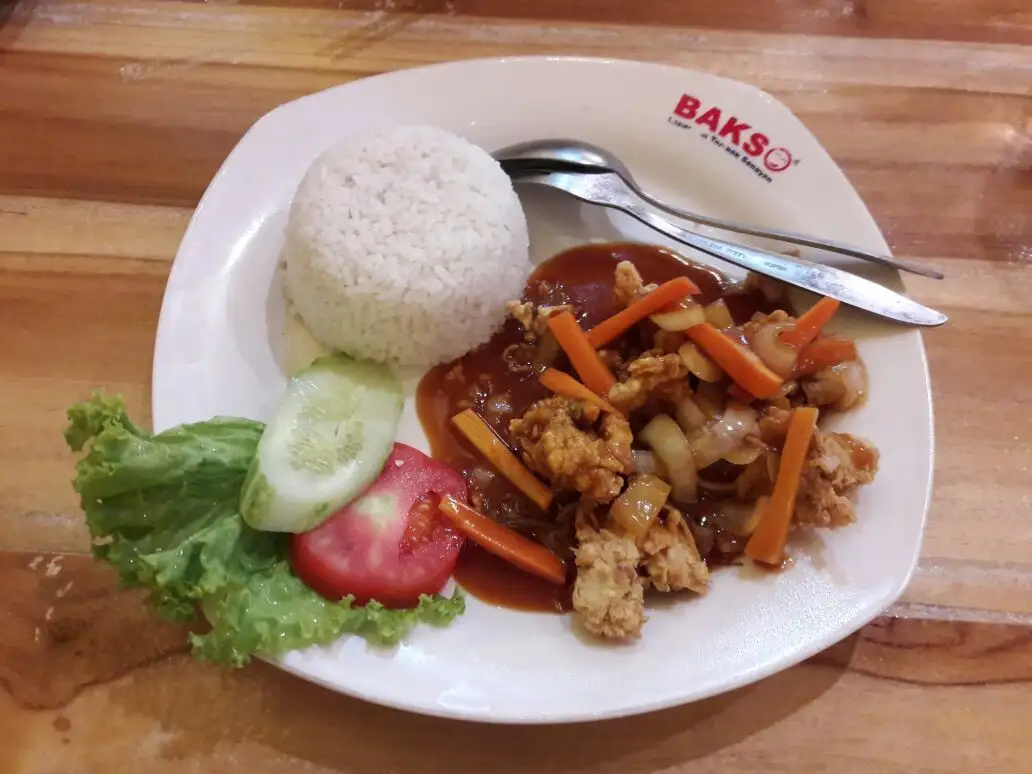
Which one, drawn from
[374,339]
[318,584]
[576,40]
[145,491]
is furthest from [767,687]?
[576,40]

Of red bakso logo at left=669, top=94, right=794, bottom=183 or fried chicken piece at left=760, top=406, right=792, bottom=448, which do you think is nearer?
fried chicken piece at left=760, top=406, right=792, bottom=448

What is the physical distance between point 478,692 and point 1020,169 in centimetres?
252

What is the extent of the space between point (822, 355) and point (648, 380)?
46cm

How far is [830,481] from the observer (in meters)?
1.84

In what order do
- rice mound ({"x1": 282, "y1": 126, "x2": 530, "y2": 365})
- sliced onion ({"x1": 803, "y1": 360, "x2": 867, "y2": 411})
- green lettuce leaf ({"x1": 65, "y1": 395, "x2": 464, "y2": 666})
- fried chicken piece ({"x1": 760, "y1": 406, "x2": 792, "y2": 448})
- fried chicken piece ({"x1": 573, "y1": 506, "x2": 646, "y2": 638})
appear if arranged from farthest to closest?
rice mound ({"x1": 282, "y1": 126, "x2": 530, "y2": 365}) → sliced onion ({"x1": 803, "y1": 360, "x2": 867, "y2": 411}) → fried chicken piece ({"x1": 760, "y1": 406, "x2": 792, "y2": 448}) → fried chicken piece ({"x1": 573, "y1": 506, "x2": 646, "y2": 638}) → green lettuce leaf ({"x1": 65, "y1": 395, "x2": 464, "y2": 666})

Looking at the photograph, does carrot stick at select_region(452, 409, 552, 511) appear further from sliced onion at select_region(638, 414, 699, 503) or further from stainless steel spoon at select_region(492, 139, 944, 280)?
stainless steel spoon at select_region(492, 139, 944, 280)

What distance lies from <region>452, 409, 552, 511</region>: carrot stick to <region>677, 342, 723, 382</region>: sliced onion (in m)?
0.47

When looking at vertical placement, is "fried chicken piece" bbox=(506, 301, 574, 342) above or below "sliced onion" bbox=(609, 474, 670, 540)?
above

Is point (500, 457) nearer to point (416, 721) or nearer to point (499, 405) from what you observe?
point (499, 405)

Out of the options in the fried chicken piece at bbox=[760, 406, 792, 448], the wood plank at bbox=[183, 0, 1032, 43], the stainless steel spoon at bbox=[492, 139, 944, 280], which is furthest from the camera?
the wood plank at bbox=[183, 0, 1032, 43]

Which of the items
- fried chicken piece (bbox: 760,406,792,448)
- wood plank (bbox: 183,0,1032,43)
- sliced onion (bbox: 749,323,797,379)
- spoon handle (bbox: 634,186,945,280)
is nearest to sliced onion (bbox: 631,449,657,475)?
fried chicken piece (bbox: 760,406,792,448)

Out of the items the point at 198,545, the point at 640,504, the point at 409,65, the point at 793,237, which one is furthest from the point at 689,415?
the point at 409,65

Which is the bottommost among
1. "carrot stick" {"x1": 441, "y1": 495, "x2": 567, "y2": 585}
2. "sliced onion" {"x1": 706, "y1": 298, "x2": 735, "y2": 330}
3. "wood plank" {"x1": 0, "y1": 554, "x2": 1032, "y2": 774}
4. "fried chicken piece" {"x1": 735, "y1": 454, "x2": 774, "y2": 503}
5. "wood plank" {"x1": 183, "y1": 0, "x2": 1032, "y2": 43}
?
"wood plank" {"x1": 0, "y1": 554, "x2": 1032, "y2": 774}

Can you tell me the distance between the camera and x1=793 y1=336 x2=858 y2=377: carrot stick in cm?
204
